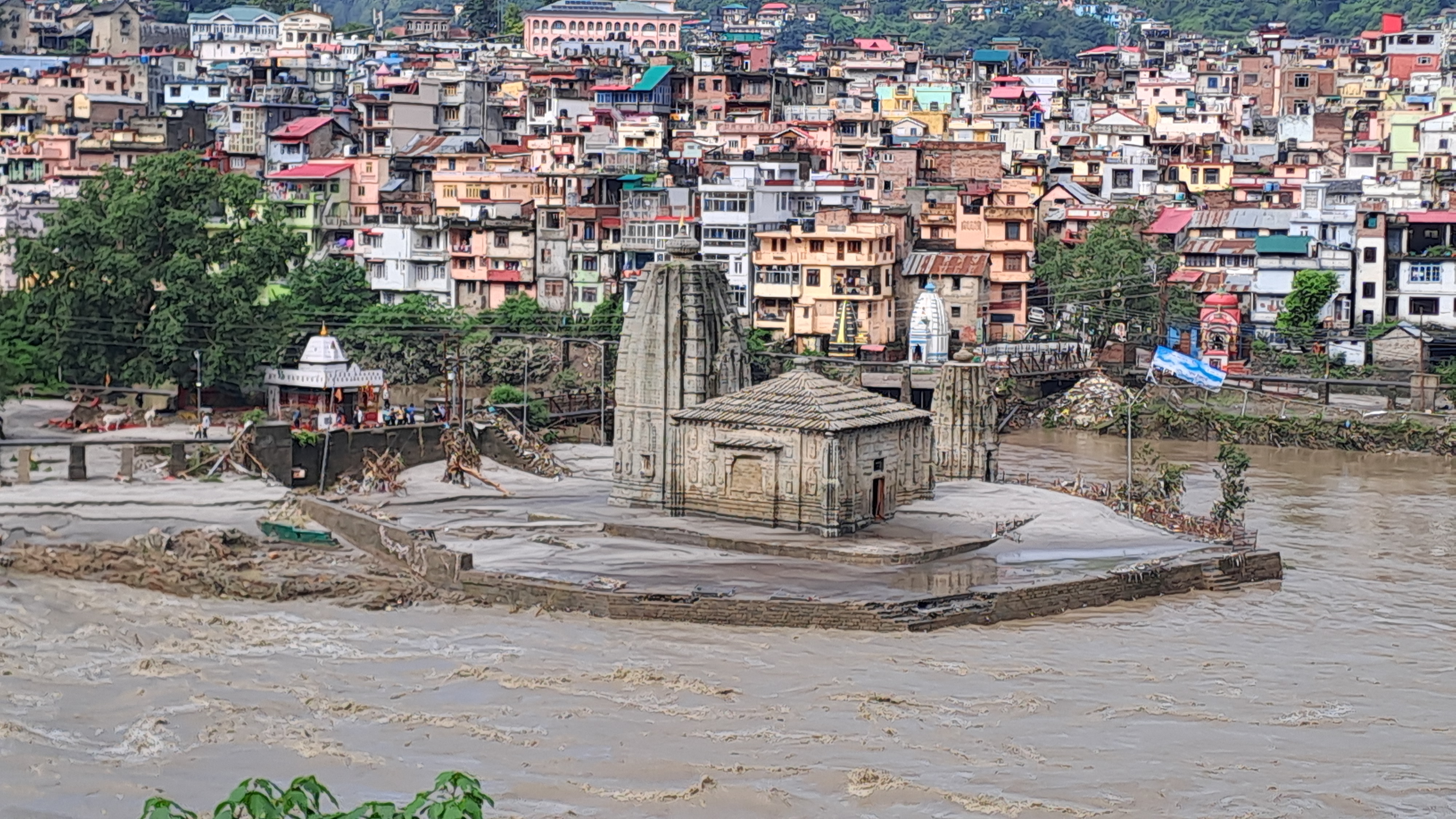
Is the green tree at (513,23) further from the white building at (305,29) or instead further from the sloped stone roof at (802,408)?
the sloped stone roof at (802,408)

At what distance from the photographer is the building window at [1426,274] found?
65.2 m

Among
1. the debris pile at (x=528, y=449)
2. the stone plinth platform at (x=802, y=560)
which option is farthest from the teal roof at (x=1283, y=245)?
the stone plinth platform at (x=802, y=560)

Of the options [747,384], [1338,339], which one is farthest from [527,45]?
[747,384]

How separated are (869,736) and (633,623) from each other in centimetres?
605

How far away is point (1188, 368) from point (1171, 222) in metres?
23.2

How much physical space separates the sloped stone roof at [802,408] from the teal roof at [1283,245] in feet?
102

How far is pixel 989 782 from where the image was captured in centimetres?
2544

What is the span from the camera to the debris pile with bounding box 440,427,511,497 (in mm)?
41812

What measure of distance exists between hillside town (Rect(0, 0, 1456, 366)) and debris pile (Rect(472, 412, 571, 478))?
4840 millimetres

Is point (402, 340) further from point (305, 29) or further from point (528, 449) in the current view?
point (305, 29)

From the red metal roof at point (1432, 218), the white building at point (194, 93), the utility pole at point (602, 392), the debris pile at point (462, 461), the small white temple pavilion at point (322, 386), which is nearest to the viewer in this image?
the debris pile at point (462, 461)

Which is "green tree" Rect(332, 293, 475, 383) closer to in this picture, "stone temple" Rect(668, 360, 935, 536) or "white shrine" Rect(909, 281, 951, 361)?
"white shrine" Rect(909, 281, 951, 361)

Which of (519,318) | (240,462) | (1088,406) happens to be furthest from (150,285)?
(1088,406)

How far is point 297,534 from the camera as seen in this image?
37250mm
